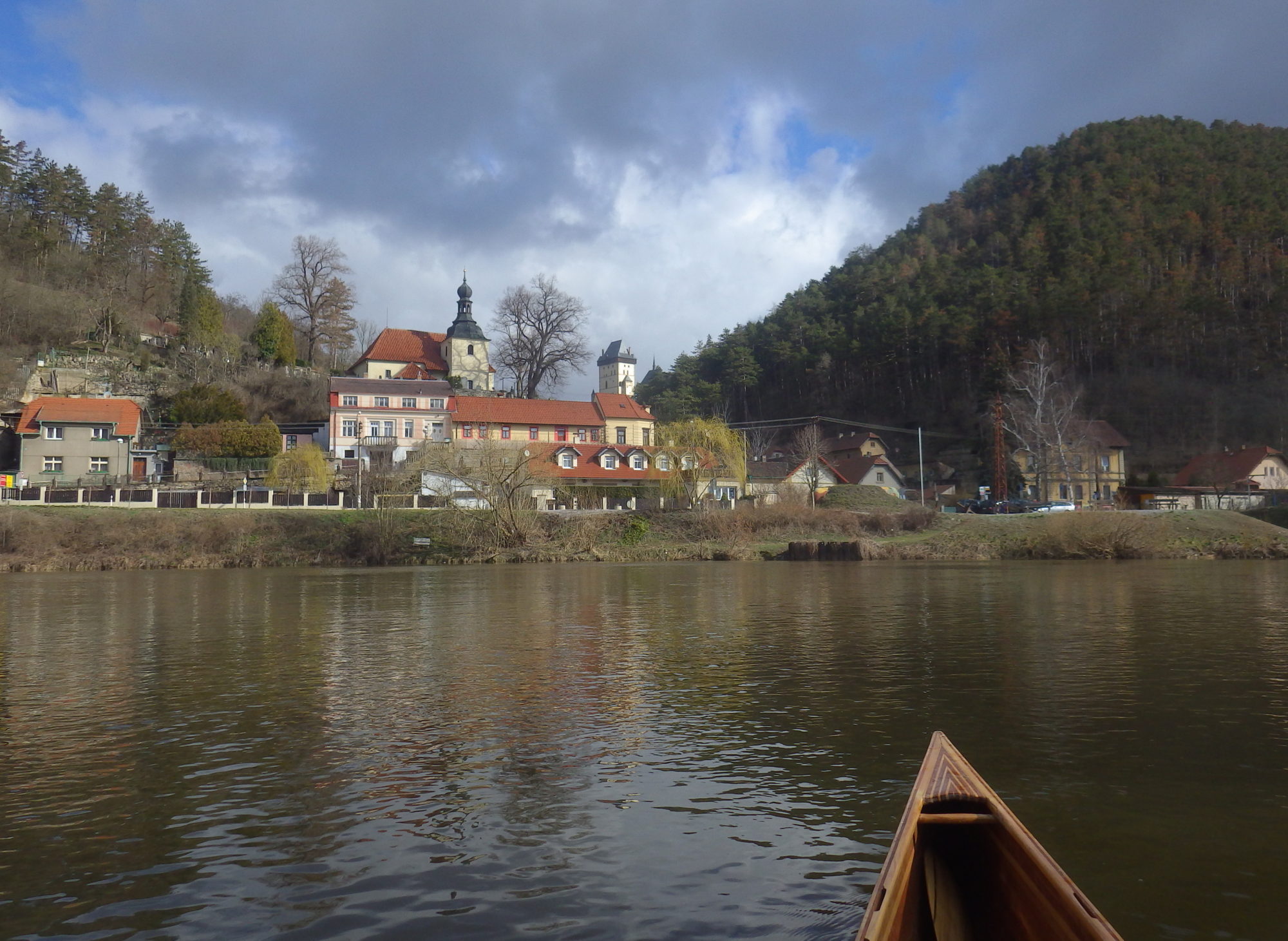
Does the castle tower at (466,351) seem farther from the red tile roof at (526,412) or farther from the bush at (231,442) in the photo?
the bush at (231,442)

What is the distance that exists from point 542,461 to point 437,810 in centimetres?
5296

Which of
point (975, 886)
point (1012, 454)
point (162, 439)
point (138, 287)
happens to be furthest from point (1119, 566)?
point (138, 287)

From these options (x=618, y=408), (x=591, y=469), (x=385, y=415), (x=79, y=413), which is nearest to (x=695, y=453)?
(x=591, y=469)

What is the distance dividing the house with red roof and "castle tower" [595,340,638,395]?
9981 centimetres

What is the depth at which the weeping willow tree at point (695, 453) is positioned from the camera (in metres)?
58.3

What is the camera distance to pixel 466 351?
328ft

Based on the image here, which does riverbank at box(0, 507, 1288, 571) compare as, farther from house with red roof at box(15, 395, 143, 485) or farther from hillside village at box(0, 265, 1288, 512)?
house with red roof at box(15, 395, 143, 485)

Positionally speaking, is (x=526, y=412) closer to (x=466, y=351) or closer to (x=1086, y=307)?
(x=466, y=351)

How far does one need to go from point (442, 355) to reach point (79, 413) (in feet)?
133

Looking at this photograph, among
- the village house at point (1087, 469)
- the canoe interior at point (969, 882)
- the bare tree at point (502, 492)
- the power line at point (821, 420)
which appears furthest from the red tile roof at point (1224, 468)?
the canoe interior at point (969, 882)

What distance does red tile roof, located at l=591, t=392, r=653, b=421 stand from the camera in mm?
86562

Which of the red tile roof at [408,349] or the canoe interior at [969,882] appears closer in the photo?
the canoe interior at [969,882]

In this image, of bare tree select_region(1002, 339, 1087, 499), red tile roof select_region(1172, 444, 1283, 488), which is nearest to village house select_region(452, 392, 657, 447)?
bare tree select_region(1002, 339, 1087, 499)

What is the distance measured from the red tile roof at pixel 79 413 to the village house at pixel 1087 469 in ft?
245
